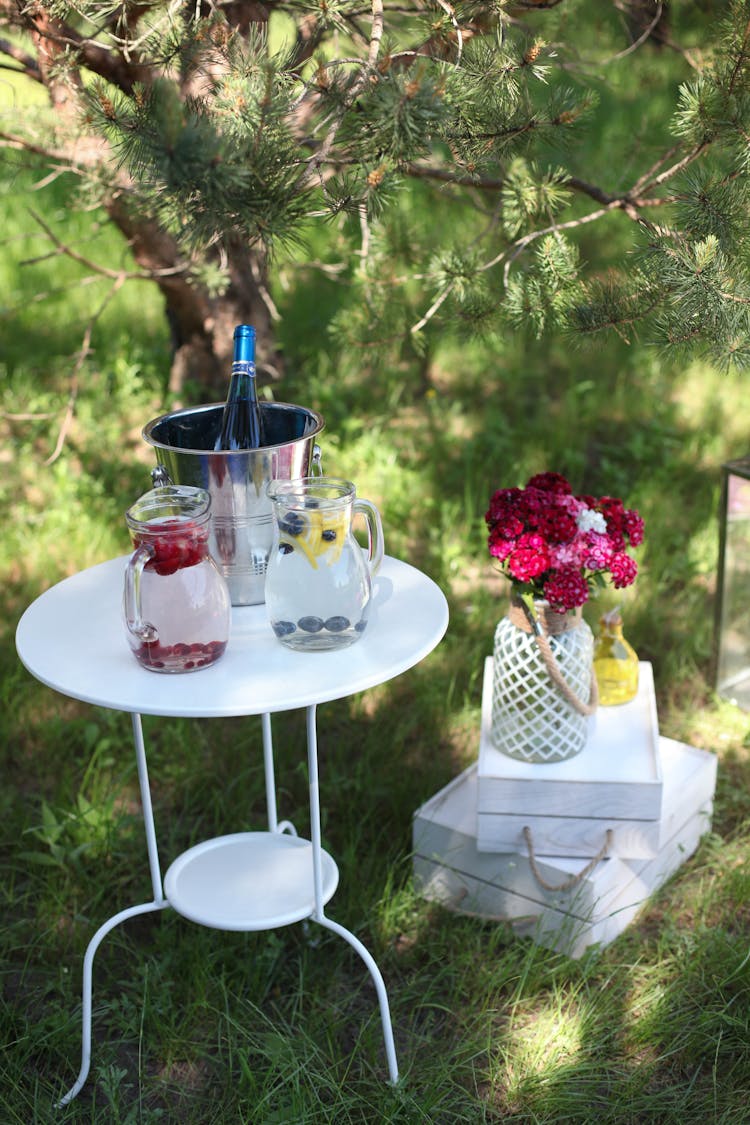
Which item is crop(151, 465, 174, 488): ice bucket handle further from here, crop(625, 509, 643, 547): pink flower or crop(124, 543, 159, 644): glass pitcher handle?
crop(625, 509, 643, 547): pink flower

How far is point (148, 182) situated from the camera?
1.48 meters

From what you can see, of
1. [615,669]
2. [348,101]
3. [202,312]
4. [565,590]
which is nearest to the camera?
[348,101]

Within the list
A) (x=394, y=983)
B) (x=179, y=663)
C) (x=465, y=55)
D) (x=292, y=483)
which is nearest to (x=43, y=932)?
(x=394, y=983)

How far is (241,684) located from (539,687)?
661mm

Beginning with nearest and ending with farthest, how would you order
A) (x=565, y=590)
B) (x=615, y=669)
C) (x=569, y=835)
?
(x=565, y=590), (x=569, y=835), (x=615, y=669)

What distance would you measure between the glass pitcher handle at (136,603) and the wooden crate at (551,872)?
80 cm

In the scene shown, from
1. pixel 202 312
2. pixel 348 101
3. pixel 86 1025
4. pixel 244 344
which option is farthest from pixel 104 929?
pixel 202 312

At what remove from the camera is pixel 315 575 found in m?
1.54

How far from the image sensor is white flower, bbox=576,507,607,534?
6.42ft

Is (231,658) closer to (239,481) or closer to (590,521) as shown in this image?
(239,481)

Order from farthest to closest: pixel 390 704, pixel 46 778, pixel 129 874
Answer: pixel 390 704 → pixel 46 778 → pixel 129 874

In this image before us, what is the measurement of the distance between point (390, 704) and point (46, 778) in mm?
751

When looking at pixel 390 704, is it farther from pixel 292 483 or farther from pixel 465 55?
pixel 465 55

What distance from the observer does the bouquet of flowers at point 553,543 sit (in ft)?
6.20
